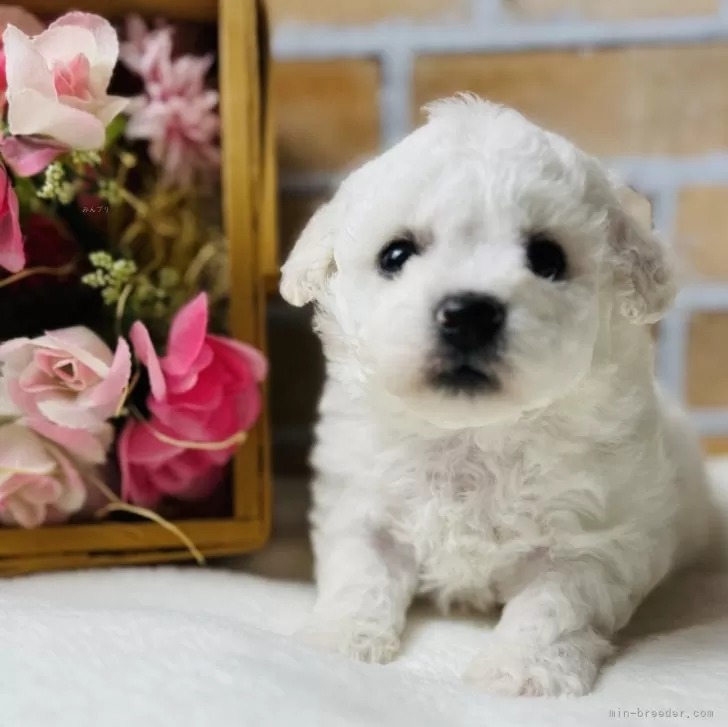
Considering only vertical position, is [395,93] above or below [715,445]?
above

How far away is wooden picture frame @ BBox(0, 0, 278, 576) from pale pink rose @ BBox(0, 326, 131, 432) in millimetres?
167

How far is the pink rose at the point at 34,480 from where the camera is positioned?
101 cm

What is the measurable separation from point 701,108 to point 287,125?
70 cm

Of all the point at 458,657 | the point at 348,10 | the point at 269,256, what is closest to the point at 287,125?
the point at 348,10

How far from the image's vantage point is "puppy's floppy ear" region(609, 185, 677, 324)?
0.94m

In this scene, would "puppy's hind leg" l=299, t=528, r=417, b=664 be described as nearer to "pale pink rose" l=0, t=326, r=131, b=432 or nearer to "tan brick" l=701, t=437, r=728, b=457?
"pale pink rose" l=0, t=326, r=131, b=432

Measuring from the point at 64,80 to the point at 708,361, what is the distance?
1.18 m

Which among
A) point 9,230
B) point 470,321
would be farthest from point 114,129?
point 470,321

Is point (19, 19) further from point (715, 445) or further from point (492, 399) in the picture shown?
point (715, 445)

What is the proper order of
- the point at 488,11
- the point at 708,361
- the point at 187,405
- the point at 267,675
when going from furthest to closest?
the point at 708,361 → the point at 488,11 → the point at 187,405 → the point at 267,675

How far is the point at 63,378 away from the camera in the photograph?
998mm

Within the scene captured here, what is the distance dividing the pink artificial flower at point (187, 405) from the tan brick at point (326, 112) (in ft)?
1.94

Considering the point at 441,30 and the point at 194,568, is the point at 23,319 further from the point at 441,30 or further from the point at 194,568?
the point at 441,30

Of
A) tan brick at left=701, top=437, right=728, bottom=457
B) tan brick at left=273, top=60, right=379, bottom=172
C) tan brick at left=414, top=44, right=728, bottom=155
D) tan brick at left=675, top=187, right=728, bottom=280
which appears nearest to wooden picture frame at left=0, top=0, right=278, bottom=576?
tan brick at left=273, top=60, right=379, bottom=172
